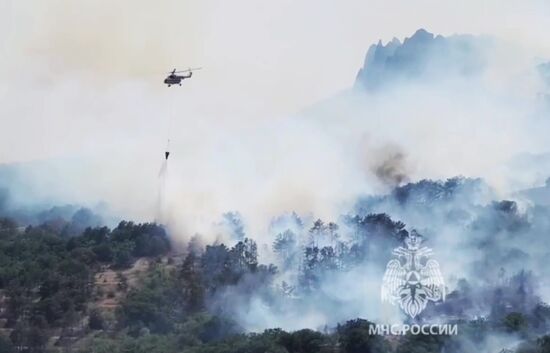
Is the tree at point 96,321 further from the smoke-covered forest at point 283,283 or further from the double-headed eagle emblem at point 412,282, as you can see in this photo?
the double-headed eagle emblem at point 412,282

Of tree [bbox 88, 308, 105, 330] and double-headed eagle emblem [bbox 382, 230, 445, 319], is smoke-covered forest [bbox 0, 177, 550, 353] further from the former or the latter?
double-headed eagle emblem [bbox 382, 230, 445, 319]

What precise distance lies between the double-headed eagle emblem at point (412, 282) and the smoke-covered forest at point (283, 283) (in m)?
0.73

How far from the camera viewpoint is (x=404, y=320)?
4909cm

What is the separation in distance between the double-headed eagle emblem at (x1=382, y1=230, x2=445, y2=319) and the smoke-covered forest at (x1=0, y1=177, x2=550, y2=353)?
0.73 metres

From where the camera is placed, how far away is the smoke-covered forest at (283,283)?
47.2m

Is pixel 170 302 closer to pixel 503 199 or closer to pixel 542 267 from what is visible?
pixel 542 267

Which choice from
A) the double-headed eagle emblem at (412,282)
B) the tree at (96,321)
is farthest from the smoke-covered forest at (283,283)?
the double-headed eagle emblem at (412,282)

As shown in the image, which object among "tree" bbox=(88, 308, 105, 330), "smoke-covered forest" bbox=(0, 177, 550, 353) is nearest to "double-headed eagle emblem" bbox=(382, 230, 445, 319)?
"smoke-covered forest" bbox=(0, 177, 550, 353)

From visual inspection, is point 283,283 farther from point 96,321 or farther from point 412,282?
point 412,282

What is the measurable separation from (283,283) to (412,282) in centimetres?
1114

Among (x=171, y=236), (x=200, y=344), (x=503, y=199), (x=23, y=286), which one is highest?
(x=503, y=199)

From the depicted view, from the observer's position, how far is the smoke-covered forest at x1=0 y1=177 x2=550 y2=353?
47219 mm

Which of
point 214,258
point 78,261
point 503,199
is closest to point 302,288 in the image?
point 214,258

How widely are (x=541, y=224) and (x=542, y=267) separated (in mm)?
7347
